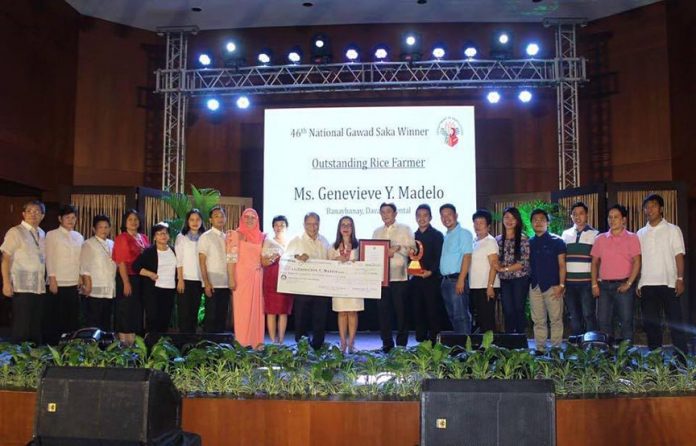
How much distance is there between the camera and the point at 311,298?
558 centimetres

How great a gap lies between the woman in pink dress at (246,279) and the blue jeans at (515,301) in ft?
7.14

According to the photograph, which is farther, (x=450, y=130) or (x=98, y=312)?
(x=450, y=130)

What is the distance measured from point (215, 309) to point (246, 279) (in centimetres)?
38

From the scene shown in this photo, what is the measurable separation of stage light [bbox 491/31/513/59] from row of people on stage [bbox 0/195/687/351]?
420 cm

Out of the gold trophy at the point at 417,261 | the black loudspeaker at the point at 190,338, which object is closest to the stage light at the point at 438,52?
the gold trophy at the point at 417,261

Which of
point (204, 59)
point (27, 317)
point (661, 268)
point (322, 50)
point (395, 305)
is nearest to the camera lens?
point (27, 317)

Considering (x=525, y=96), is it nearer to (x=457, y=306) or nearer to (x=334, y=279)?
(x=457, y=306)

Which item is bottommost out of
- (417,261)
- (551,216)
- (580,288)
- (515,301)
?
(515,301)

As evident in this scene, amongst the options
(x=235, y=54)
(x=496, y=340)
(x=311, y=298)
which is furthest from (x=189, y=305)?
(x=235, y=54)

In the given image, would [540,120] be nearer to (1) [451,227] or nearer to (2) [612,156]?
(2) [612,156]

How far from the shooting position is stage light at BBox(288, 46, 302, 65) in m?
9.49

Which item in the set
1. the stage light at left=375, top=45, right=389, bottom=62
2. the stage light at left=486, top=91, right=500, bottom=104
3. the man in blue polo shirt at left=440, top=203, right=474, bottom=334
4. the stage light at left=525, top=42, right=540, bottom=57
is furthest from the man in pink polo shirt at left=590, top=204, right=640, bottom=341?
the stage light at left=375, top=45, right=389, bottom=62

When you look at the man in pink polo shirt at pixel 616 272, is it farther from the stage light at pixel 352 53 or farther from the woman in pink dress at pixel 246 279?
the stage light at pixel 352 53

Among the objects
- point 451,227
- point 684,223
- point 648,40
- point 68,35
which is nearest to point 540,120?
point 648,40
